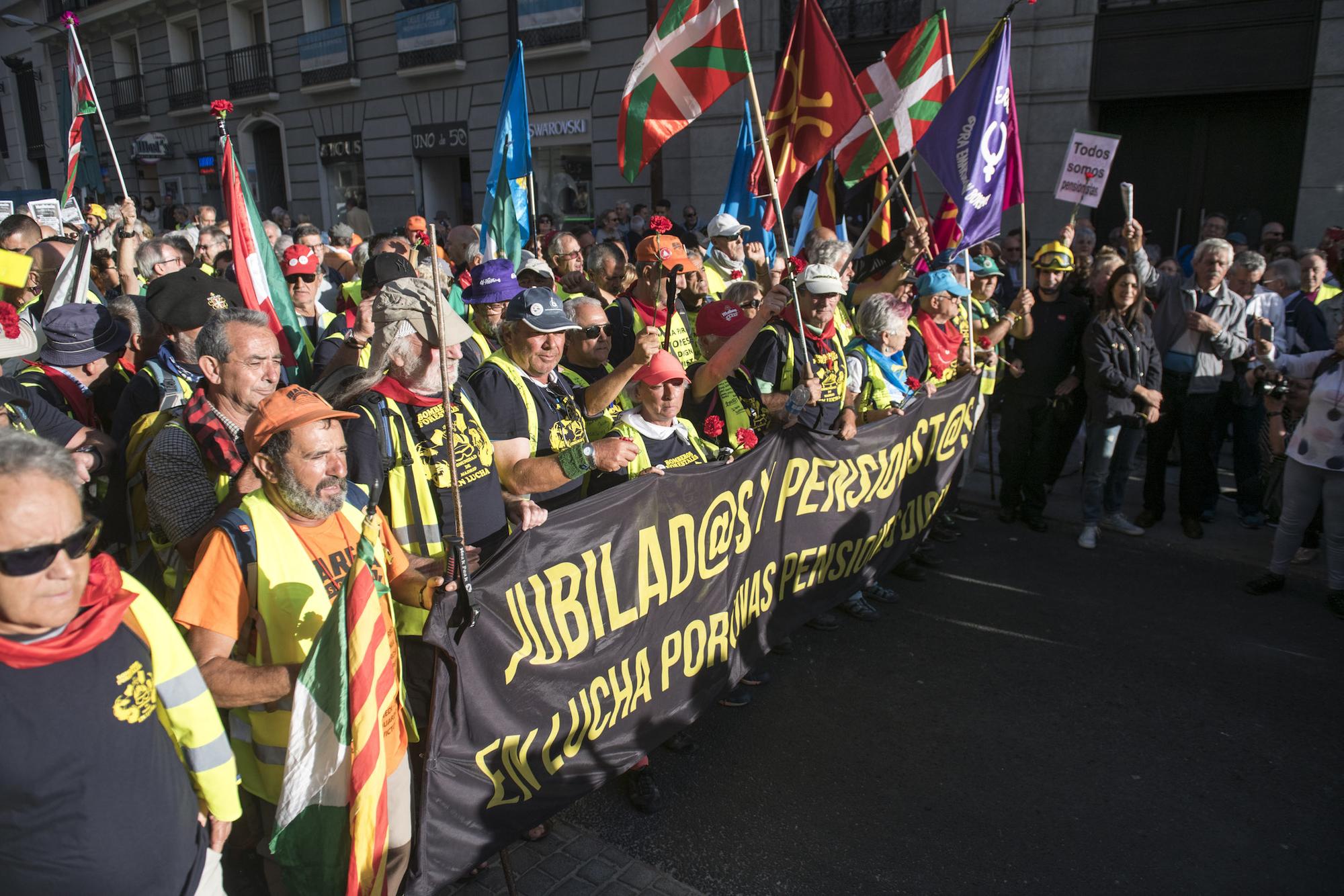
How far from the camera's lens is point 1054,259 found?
254 inches

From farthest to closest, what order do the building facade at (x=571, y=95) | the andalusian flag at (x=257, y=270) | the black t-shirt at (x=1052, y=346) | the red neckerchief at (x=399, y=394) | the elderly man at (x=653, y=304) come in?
the building facade at (x=571, y=95), the black t-shirt at (x=1052, y=346), the elderly man at (x=653, y=304), the andalusian flag at (x=257, y=270), the red neckerchief at (x=399, y=394)

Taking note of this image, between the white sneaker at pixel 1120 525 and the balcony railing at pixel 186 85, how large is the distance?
93.0 ft

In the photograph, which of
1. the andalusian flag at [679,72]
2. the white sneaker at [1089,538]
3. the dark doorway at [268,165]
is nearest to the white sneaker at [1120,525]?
the white sneaker at [1089,538]

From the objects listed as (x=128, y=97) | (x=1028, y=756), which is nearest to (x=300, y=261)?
(x=1028, y=756)

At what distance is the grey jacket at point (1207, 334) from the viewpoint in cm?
621

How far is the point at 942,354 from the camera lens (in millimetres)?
5746

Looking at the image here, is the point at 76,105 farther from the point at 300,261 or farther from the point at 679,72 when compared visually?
the point at 679,72

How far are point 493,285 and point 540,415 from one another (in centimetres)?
129

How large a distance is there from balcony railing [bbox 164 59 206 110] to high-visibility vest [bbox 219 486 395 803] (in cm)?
2911

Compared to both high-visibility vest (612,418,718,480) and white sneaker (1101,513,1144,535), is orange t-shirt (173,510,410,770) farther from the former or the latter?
white sneaker (1101,513,1144,535)

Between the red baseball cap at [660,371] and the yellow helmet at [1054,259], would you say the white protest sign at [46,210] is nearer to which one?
the red baseball cap at [660,371]

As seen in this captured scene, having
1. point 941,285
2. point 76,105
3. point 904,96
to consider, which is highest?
point 76,105

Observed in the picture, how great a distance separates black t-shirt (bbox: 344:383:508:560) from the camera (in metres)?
2.90

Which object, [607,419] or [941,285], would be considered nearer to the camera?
[607,419]
